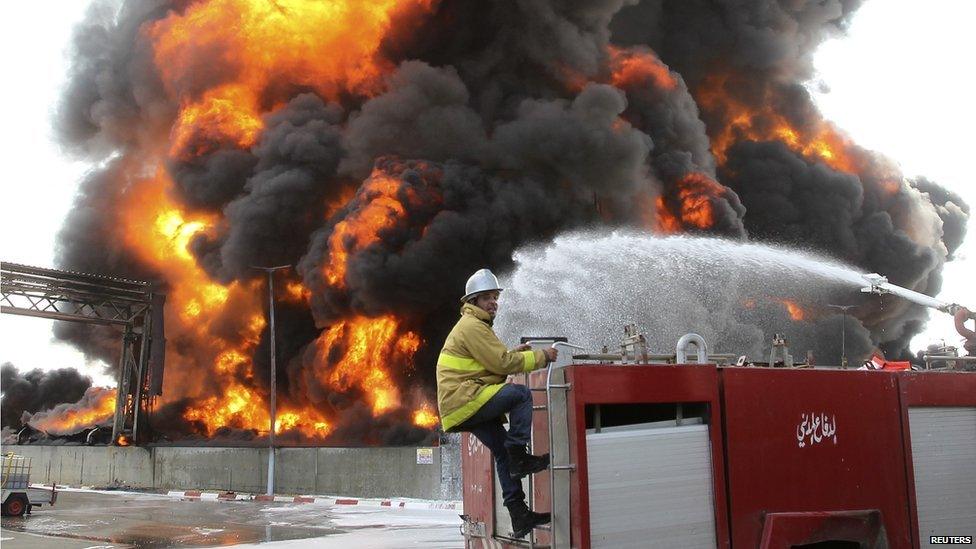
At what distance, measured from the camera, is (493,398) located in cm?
477

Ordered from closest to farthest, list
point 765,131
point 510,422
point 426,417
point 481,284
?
point 510,422, point 481,284, point 426,417, point 765,131

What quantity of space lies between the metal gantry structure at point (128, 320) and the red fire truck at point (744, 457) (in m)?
27.0

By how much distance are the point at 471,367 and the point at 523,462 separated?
1.96 feet

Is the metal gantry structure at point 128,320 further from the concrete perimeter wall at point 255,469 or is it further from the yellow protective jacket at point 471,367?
the yellow protective jacket at point 471,367

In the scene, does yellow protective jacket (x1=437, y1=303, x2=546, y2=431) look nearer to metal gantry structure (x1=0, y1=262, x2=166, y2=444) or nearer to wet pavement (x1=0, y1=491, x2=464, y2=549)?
wet pavement (x1=0, y1=491, x2=464, y2=549)

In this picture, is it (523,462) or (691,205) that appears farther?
(691,205)

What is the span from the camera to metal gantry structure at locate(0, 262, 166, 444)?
2855 centimetres

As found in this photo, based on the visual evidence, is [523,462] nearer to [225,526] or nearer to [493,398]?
[493,398]

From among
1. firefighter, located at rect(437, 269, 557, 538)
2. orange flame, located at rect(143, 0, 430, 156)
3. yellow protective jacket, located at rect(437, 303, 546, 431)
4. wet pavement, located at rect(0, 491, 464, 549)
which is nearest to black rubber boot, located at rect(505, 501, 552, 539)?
firefighter, located at rect(437, 269, 557, 538)

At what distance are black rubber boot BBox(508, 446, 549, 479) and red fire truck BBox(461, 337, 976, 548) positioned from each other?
0.26 ft

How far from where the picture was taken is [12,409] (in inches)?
1866

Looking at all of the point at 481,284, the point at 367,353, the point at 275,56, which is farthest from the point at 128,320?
the point at 481,284

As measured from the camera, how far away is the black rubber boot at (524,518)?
4652mm

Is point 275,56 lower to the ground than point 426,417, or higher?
higher
